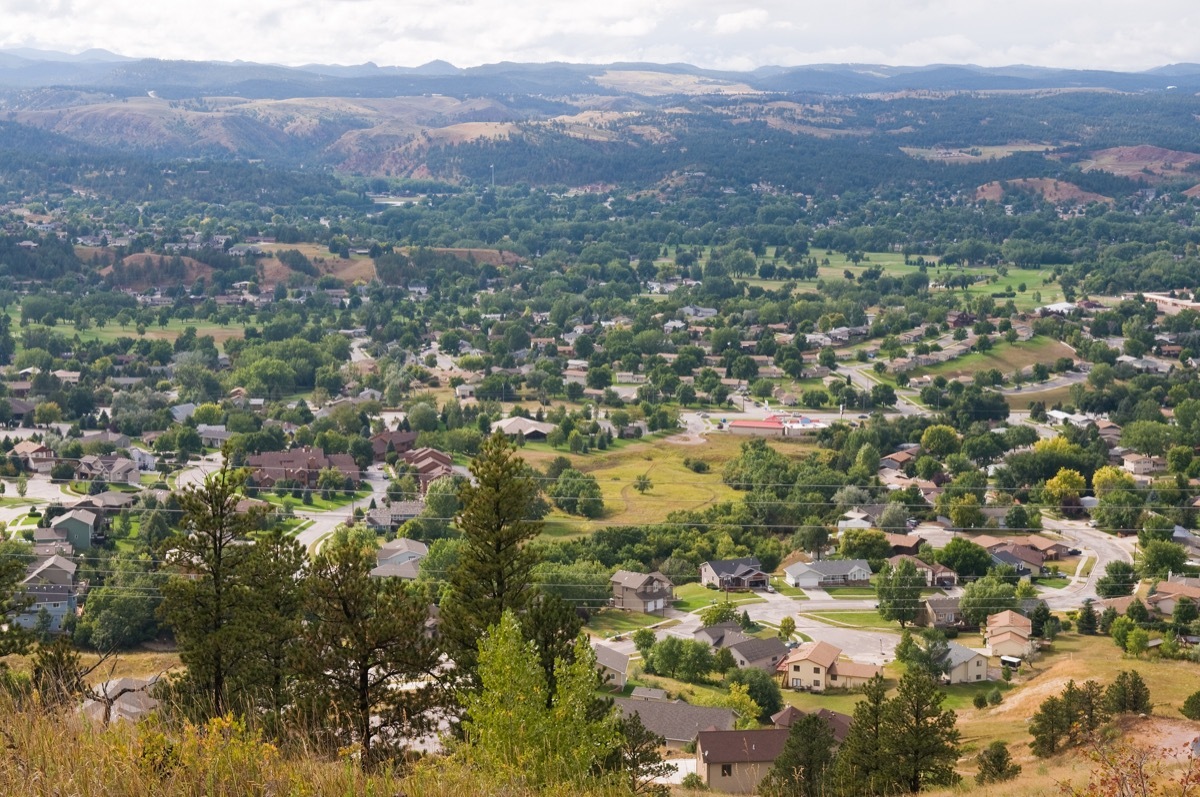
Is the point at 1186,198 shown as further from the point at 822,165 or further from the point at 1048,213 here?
the point at 822,165

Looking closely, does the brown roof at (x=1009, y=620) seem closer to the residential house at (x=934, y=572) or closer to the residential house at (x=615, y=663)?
the residential house at (x=934, y=572)

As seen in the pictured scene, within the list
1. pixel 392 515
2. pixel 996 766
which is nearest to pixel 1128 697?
pixel 996 766

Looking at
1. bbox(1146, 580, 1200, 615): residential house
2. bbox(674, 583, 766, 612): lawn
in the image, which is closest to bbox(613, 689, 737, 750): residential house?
bbox(674, 583, 766, 612): lawn

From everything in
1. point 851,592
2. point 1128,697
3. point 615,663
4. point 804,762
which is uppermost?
point 804,762

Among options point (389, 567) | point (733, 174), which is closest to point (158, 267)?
point (389, 567)

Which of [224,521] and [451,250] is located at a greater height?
[224,521]

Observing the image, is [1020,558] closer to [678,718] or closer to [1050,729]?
[1050,729]

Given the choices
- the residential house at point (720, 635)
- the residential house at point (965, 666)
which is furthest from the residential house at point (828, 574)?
the residential house at point (965, 666)

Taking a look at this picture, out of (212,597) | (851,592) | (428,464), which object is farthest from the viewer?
(428,464)

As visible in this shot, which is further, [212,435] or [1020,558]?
[212,435]
